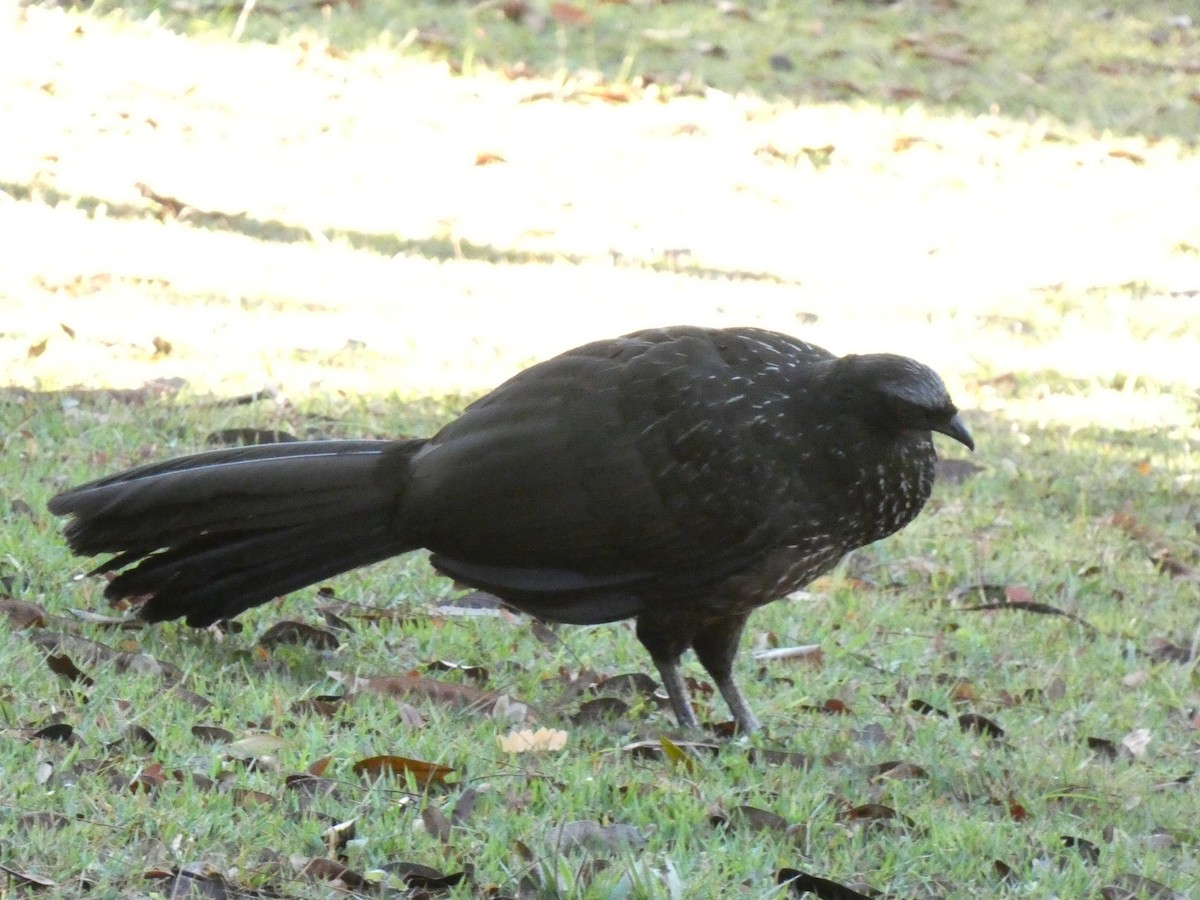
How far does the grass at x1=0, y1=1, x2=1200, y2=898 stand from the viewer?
4027 mm

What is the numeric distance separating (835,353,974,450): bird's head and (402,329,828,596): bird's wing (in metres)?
0.19

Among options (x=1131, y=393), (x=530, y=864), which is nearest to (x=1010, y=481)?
(x=1131, y=393)

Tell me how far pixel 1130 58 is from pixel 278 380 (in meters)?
10.1

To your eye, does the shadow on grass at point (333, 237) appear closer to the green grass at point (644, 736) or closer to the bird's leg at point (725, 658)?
the green grass at point (644, 736)

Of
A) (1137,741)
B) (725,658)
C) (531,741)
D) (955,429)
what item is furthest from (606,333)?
(531,741)

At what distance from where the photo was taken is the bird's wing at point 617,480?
4.70 meters

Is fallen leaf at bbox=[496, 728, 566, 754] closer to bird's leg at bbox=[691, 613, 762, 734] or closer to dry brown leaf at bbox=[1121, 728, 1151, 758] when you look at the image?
bird's leg at bbox=[691, 613, 762, 734]

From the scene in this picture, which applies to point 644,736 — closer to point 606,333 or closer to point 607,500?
point 607,500

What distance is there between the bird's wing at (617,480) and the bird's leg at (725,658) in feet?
0.90

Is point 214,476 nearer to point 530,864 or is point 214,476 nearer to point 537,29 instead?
point 530,864

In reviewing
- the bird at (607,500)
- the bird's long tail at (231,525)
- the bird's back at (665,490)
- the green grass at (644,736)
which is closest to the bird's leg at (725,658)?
the bird at (607,500)

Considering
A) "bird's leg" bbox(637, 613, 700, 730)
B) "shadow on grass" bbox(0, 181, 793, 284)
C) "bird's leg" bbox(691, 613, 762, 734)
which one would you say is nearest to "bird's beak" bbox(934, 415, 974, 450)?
"bird's leg" bbox(691, 613, 762, 734)

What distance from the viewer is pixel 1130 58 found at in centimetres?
1518

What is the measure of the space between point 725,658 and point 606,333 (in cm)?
399
